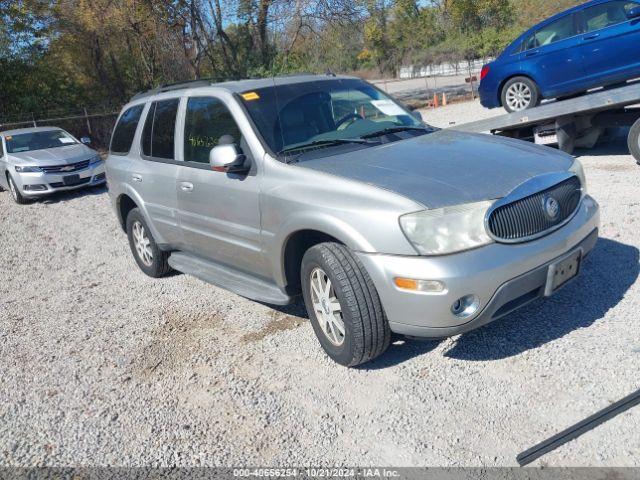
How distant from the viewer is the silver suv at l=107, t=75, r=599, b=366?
3086 millimetres

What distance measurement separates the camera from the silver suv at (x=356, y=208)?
10.1ft

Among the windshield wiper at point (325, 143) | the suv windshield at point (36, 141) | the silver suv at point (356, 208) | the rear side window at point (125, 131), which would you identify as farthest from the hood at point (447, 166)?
the suv windshield at point (36, 141)

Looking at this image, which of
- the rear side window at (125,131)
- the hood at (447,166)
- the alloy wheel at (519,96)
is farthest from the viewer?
the alloy wheel at (519,96)

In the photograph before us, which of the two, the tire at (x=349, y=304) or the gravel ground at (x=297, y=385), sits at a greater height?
the tire at (x=349, y=304)

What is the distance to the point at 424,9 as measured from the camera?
50.9 m

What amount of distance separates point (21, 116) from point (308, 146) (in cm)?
1895

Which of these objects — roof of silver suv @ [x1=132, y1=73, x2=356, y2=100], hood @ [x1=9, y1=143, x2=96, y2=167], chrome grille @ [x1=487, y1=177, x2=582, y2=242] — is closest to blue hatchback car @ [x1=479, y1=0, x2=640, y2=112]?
roof of silver suv @ [x1=132, y1=73, x2=356, y2=100]

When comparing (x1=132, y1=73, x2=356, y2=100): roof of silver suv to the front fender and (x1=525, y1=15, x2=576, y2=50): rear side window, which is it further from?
(x1=525, y1=15, x2=576, y2=50): rear side window

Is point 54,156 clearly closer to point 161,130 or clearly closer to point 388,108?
point 161,130

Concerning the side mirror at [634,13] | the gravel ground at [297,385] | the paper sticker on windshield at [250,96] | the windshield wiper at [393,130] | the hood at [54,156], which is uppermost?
the side mirror at [634,13]

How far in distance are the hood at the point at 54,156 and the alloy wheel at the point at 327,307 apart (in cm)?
934

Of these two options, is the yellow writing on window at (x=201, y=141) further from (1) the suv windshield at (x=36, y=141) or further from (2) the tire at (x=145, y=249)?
(1) the suv windshield at (x=36, y=141)

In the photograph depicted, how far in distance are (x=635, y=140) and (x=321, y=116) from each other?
16.5 feet

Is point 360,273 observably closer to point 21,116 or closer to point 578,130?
point 578,130
